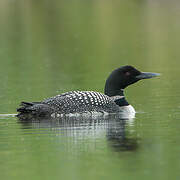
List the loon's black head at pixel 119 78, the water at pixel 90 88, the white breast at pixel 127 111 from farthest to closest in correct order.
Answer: the loon's black head at pixel 119 78 → the white breast at pixel 127 111 → the water at pixel 90 88

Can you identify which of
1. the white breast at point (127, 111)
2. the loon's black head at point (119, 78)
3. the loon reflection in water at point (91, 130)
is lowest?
the loon reflection in water at point (91, 130)

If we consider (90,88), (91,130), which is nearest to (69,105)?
(91,130)

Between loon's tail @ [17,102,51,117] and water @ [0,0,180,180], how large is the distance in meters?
0.22

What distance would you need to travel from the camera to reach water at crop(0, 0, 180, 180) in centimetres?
751

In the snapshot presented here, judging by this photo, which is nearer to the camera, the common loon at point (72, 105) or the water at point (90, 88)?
the water at point (90, 88)

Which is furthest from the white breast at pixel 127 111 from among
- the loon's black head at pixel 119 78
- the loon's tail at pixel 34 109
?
the loon's tail at pixel 34 109

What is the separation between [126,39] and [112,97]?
15838 millimetres

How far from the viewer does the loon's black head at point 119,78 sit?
39.2ft

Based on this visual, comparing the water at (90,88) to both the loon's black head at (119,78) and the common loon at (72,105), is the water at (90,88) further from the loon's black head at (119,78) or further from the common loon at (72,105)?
the loon's black head at (119,78)

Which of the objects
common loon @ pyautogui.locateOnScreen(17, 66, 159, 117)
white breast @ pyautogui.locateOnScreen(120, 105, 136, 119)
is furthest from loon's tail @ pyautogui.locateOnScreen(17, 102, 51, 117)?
white breast @ pyautogui.locateOnScreen(120, 105, 136, 119)

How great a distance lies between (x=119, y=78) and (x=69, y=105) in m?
1.39

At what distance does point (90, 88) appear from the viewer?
49.0 ft

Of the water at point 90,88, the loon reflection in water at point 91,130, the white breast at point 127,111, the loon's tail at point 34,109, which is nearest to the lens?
the water at point 90,88

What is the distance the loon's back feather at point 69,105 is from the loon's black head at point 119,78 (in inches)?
32.3
